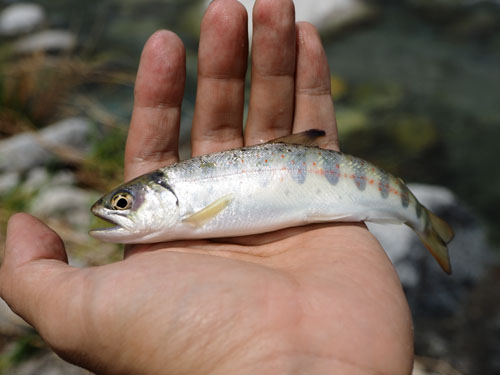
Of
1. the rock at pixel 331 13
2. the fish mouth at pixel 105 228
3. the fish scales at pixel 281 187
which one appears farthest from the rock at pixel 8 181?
the rock at pixel 331 13

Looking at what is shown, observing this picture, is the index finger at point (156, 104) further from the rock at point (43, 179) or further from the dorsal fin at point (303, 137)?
the rock at point (43, 179)

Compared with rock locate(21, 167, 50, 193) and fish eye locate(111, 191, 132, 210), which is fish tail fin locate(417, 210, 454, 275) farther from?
rock locate(21, 167, 50, 193)

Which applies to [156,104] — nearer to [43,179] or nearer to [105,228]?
[105,228]

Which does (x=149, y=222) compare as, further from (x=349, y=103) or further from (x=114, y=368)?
(x=349, y=103)

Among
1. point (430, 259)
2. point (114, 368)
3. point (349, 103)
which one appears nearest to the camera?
point (114, 368)

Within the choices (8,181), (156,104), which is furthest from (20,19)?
(156,104)

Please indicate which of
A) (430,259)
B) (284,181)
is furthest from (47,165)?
(430,259)
